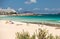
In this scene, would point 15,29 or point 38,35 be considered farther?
point 15,29

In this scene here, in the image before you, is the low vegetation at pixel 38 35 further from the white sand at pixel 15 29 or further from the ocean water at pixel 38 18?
the ocean water at pixel 38 18

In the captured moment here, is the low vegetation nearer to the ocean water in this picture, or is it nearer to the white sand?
the white sand

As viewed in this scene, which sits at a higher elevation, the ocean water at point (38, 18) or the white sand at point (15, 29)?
the ocean water at point (38, 18)

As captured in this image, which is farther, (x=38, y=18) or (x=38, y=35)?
(x=38, y=18)

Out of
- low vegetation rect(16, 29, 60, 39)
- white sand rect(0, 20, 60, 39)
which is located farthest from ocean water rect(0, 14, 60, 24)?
low vegetation rect(16, 29, 60, 39)

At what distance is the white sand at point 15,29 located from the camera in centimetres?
195

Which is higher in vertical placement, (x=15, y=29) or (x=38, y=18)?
(x=38, y=18)

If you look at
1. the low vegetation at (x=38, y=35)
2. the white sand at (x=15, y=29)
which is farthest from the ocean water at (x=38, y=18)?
the low vegetation at (x=38, y=35)

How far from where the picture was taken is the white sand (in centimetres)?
195

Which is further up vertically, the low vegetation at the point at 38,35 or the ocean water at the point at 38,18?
the ocean water at the point at 38,18

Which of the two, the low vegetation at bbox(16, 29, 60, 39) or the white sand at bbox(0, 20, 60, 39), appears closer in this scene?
the low vegetation at bbox(16, 29, 60, 39)

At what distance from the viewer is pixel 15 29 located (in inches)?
82.2

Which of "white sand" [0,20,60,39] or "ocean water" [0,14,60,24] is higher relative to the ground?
"ocean water" [0,14,60,24]

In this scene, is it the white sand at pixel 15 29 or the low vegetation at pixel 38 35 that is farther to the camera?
the white sand at pixel 15 29
